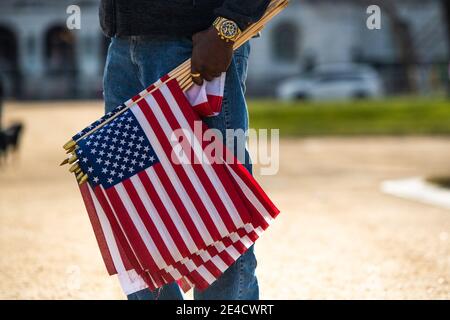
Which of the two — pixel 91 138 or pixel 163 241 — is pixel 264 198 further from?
pixel 91 138

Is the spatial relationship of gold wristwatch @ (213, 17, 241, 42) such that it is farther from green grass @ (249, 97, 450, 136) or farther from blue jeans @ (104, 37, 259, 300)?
green grass @ (249, 97, 450, 136)

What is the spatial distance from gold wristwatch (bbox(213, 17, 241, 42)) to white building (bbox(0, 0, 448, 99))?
4883cm

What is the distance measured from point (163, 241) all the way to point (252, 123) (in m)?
18.4

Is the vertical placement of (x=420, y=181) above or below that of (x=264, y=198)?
below

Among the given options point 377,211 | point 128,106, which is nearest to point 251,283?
point 128,106

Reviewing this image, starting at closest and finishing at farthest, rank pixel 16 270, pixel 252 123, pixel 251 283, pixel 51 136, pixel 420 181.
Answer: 1. pixel 251 283
2. pixel 16 270
3. pixel 420 181
4. pixel 51 136
5. pixel 252 123

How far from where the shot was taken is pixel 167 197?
Result: 311 centimetres

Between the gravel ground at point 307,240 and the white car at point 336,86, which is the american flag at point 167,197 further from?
the white car at point 336,86

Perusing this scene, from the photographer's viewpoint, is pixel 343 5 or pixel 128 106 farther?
pixel 343 5

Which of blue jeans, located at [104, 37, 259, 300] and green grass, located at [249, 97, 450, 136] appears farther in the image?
green grass, located at [249, 97, 450, 136]

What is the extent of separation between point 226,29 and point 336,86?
4104 cm

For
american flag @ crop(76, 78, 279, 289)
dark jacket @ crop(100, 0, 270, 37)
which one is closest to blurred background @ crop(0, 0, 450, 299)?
american flag @ crop(76, 78, 279, 289)

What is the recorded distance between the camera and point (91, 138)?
3131 mm

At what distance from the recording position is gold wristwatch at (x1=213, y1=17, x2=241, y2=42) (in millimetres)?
2984
